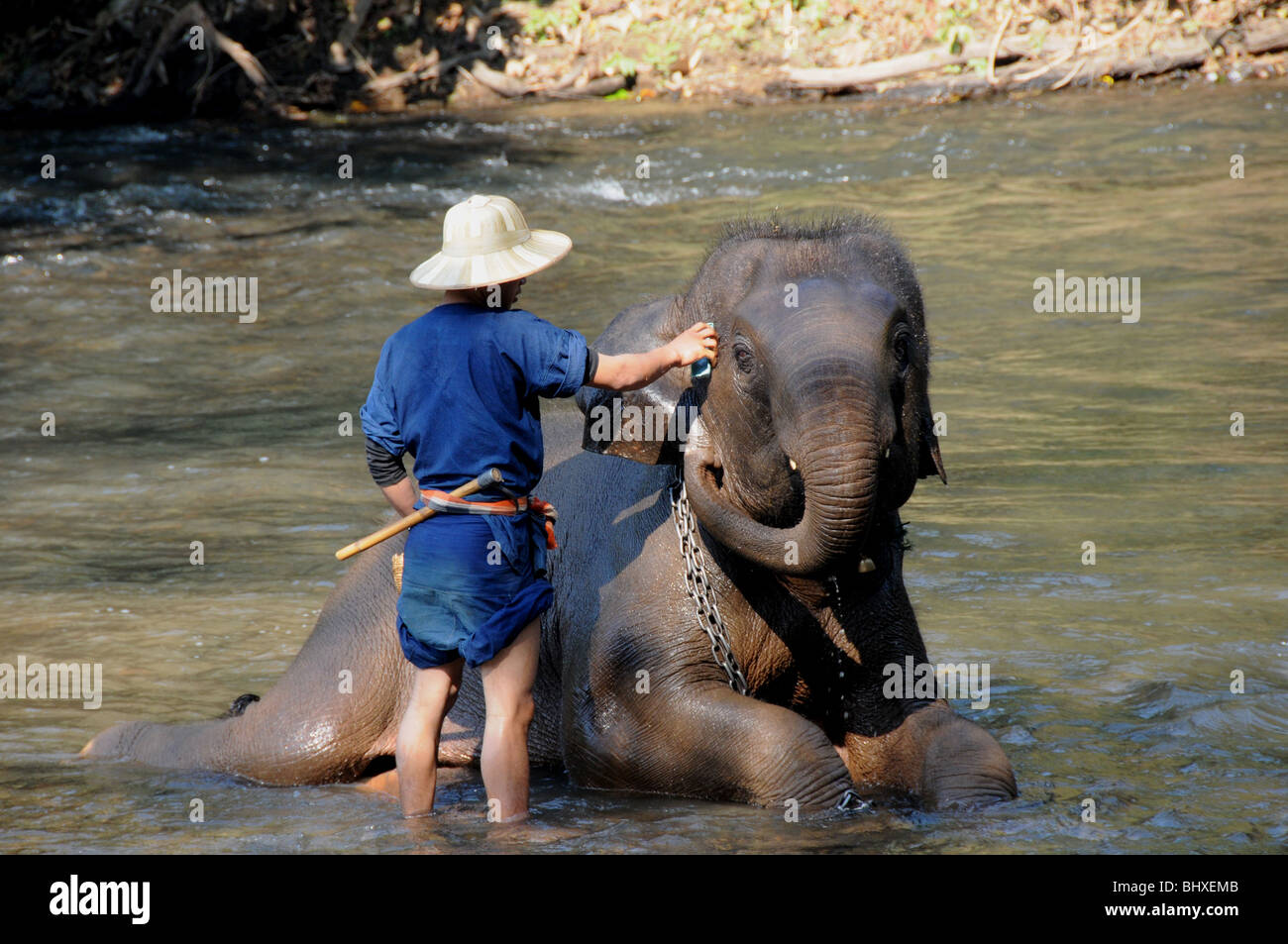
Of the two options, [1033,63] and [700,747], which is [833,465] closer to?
[700,747]

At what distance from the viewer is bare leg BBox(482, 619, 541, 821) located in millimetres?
4742

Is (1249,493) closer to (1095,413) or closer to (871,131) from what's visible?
(1095,413)

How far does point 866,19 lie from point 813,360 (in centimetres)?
2144

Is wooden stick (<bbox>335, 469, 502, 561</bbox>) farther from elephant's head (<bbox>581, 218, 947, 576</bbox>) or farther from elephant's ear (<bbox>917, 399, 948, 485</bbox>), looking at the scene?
elephant's ear (<bbox>917, 399, 948, 485</bbox>)

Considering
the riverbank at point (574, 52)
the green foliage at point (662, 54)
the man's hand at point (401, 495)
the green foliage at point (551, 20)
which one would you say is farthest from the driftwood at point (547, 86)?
the man's hand at point (401, 495)

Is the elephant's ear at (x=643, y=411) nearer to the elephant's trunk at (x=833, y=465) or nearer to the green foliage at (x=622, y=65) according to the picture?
the elephant's trunk at (x=833, y=465)

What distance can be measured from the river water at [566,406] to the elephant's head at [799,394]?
91 cm

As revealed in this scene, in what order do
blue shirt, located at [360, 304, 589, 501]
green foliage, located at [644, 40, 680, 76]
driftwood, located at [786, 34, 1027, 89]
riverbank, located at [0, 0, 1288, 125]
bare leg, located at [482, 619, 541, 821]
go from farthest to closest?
1. green foliage, located at [644, 40, 680, 76]
2. driftwood, located at [786, 34, 1027, 89]
3. riverbank, located at [0, 0, 1288, 125]
4. bare leg, located at [482, 619, 541, 821]
5. blue shirt, located at [360, 304, 589, 501]

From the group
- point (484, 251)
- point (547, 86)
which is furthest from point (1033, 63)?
point (484, 251)

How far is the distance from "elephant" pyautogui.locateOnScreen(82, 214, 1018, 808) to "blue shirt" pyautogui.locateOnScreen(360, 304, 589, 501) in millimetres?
491

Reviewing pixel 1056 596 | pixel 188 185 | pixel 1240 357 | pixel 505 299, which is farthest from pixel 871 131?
pixel 505 299

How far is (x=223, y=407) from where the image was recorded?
11.2 meters

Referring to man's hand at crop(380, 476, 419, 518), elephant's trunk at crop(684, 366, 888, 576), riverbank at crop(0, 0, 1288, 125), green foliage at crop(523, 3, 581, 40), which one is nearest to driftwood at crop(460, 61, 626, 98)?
riverbank at crop(0, 0, 1288, 125)

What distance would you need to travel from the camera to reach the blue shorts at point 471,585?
4.70 meters
